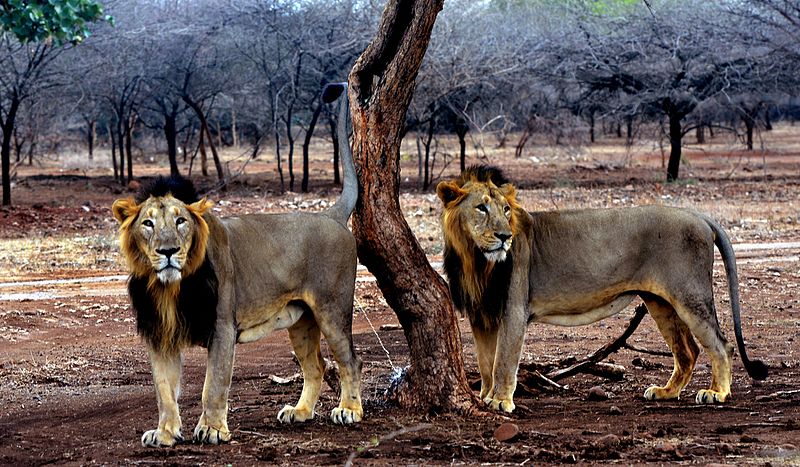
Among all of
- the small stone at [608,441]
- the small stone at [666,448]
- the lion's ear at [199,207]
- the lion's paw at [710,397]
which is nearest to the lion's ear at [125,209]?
the lion's ear at [199,207]

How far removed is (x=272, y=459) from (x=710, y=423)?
7.39 ft

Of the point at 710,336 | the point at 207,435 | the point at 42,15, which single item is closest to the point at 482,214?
the point at 710,336

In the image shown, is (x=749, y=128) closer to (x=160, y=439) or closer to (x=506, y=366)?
(x=506, y=366)

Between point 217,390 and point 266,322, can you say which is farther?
point 266,322

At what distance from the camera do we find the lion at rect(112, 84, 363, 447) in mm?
5348

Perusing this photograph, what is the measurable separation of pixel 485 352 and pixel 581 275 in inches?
28.4

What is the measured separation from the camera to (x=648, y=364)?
7871mm

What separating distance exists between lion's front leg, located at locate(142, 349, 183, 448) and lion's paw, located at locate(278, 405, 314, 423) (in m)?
0.73

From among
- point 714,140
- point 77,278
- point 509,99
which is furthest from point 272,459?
point 714,140

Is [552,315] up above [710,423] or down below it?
above

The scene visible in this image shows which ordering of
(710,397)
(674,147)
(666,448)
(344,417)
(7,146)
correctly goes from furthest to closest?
(674,147) < (7,146) < (710,397) < (344,417) < (666,448)

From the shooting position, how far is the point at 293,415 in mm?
6062

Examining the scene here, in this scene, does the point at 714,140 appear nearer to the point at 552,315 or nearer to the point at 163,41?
the point at 163,41

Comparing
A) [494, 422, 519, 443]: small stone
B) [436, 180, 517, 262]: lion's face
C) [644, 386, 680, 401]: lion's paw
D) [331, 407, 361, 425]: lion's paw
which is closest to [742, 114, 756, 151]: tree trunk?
[644, 386, 680, 401]: lion's paw
